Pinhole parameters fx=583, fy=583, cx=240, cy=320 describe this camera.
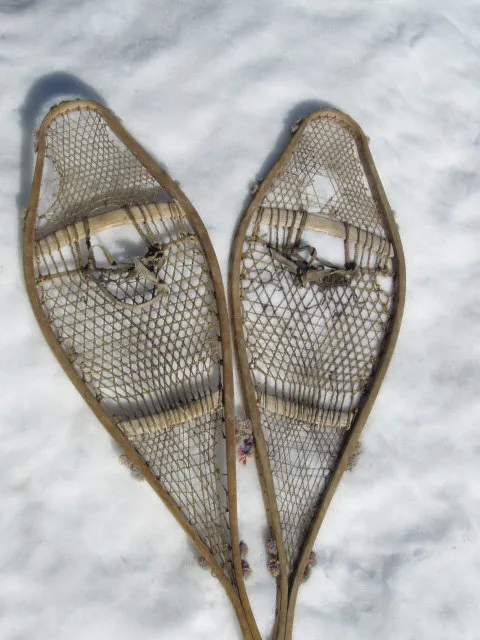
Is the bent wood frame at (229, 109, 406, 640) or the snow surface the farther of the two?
the snow surface

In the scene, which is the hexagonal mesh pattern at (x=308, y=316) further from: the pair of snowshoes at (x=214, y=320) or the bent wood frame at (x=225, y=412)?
the bent wood frame at (x=225, y=412)

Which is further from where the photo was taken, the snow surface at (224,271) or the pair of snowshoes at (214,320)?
the snow surface at (224,271)

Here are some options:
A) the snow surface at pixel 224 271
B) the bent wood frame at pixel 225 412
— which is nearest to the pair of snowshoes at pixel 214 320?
the bent wood frame at pixel 225 412

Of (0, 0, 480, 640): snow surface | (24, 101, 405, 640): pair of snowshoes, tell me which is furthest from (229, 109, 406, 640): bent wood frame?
(0, 0, 480, 640): snow surface

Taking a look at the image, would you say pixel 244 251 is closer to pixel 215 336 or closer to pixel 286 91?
pixel 215 336

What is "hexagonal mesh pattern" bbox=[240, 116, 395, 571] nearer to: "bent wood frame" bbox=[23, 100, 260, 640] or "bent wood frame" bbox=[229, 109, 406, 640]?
"bent wood frame" bbox=[229, 109, 406, 640]

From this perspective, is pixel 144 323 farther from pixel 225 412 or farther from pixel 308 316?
pixel 308 316
